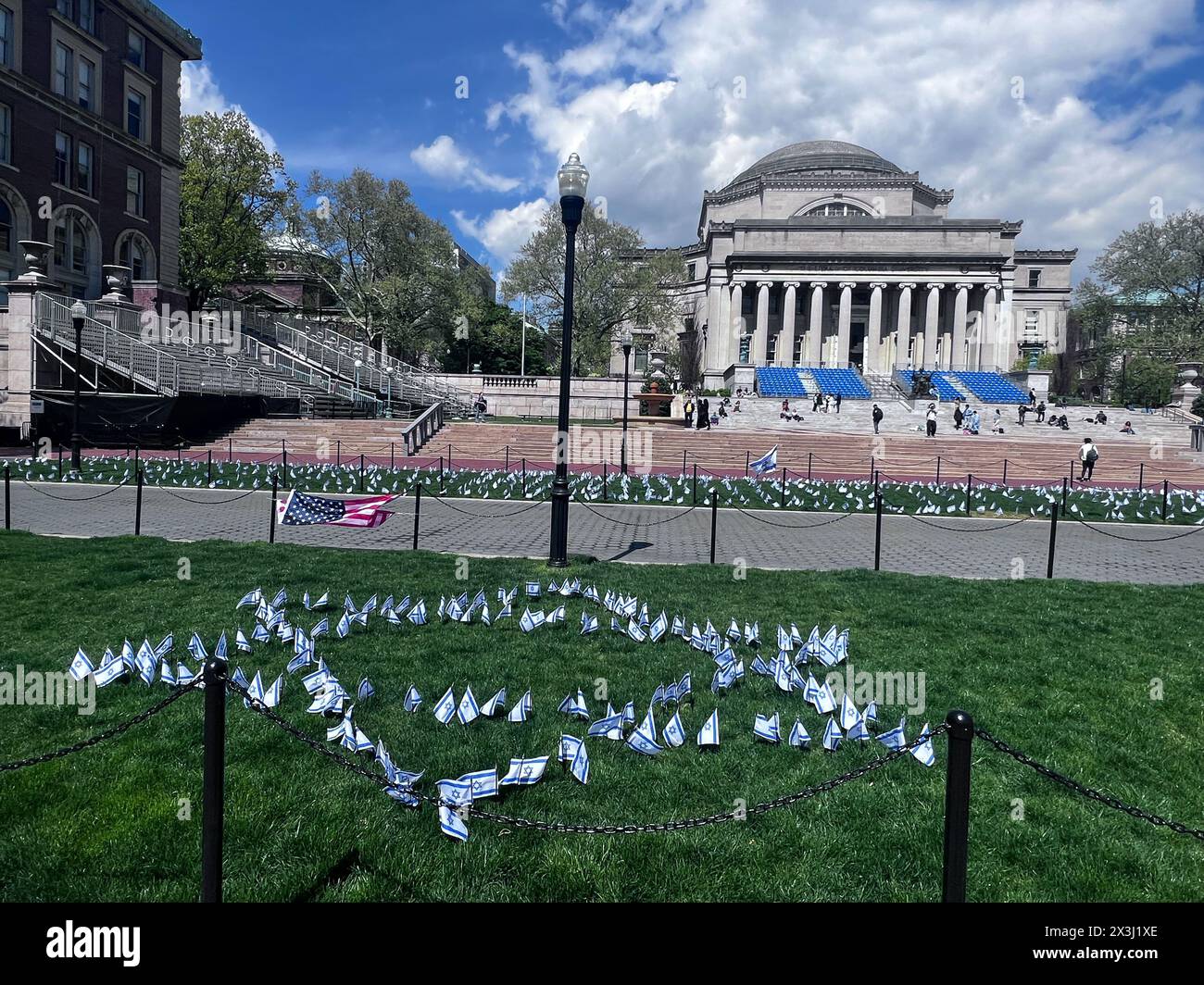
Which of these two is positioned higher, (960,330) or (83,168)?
(83,168)

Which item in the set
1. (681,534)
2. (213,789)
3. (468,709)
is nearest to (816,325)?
(681,534)

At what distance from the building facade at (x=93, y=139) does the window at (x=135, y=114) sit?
0.17 ft

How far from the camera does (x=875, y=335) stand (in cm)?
7438

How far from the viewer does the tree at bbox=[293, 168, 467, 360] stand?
5356 centimetres

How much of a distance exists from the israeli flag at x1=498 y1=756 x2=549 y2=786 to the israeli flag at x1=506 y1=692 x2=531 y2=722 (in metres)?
0.86

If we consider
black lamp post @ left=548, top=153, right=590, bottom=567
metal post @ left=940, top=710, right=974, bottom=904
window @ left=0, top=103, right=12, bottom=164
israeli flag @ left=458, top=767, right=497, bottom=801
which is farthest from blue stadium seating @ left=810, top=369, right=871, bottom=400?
metal post @ left=940, top=710, right=974, bottom=904

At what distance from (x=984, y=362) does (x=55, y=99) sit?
2827 inches

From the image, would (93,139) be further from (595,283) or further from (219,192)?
(595,283)

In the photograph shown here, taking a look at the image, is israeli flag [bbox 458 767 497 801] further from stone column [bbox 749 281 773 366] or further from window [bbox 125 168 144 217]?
stone column [bbox 749 281 773 366]

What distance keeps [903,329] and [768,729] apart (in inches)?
2916

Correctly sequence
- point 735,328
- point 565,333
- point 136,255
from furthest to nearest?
1. point 735,328
2. point 136,255
3. point 565,333

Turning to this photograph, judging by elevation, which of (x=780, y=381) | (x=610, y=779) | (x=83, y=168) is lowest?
(x=610, y=779)

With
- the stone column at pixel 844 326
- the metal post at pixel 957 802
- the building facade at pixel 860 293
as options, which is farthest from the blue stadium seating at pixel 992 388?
the metal post at pixel 957 802

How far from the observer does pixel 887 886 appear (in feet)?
12.3
